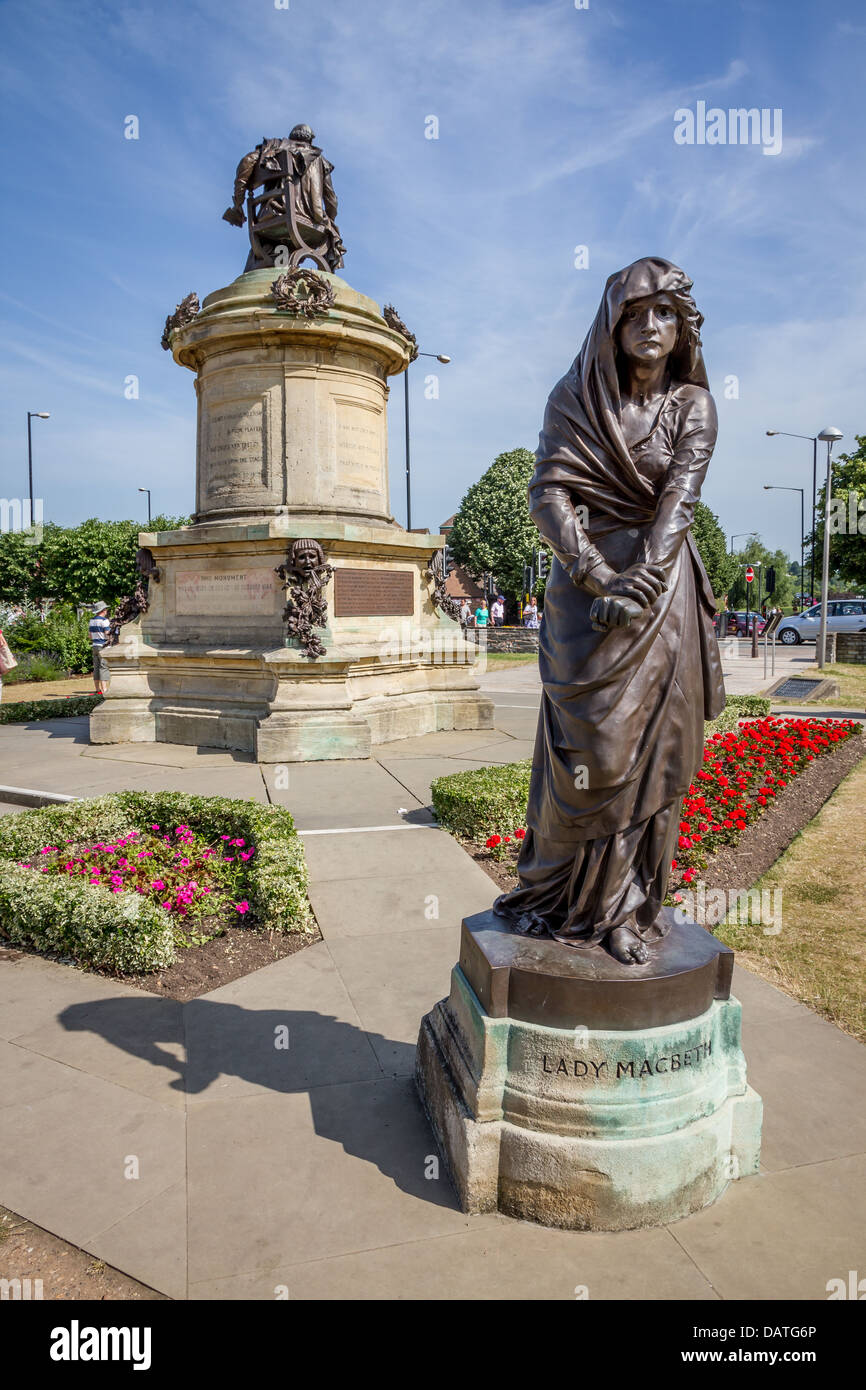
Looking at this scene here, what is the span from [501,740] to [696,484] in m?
8.48

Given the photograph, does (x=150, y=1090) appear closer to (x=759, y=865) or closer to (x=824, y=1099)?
(x=824, y=1099)

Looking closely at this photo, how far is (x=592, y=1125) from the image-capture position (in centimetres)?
281

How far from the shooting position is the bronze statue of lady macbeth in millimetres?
2871

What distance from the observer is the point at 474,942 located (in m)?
3.19

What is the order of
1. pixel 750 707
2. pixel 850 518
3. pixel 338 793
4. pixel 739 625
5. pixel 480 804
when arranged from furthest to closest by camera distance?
1. pixel 739 625
2. pixel 850 518
3. pixel 750 707
4. pixel 338 793
5. pixel 480 804

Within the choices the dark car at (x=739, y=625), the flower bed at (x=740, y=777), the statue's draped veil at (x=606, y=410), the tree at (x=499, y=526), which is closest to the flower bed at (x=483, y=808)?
the flower bed at (x=740, y=777)

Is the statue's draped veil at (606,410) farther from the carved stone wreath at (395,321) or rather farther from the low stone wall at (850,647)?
the low stone wall at (850,647)

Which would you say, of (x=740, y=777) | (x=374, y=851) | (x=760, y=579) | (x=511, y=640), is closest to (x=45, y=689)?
(x=374, y=851)

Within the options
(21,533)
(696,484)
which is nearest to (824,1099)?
(696,484)

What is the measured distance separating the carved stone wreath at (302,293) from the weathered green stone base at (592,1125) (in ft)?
30.8

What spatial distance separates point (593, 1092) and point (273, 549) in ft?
27.9

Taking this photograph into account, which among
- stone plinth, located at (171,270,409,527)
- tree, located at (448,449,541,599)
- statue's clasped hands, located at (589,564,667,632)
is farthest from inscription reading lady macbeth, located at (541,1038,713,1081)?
tree, located at (448,449,541,599)

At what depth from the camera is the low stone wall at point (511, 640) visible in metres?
36.1

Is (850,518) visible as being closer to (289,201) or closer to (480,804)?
(289,201)
